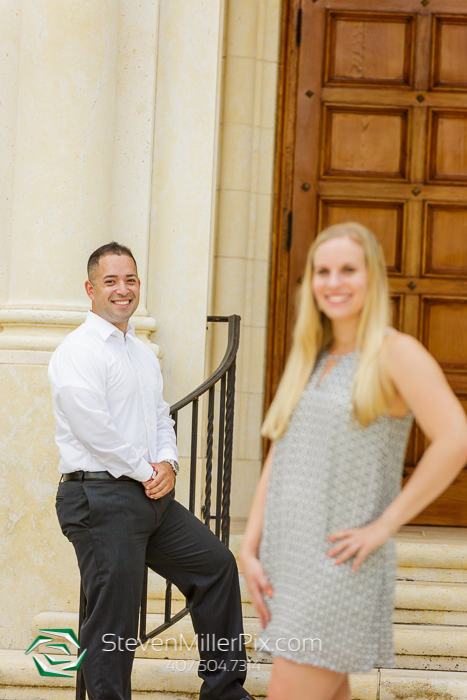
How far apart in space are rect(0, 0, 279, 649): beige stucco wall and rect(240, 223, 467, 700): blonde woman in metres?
2.45

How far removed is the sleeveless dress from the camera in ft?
5.81

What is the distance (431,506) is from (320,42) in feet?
9.78

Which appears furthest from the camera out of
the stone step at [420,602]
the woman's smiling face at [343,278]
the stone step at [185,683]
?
the stone step at [420,602]

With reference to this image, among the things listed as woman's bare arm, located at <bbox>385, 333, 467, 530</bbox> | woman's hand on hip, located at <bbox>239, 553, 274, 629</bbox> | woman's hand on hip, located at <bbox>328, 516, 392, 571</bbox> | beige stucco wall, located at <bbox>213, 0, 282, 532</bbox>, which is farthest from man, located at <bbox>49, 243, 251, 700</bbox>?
beige stucco wall, located at <bbox>213, 0, 282, 532</bbox>

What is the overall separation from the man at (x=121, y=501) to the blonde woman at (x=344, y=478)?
4.00 ft

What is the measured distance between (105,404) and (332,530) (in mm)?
1444

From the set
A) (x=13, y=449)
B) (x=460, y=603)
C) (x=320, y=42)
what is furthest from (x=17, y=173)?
(x=460, y=603)

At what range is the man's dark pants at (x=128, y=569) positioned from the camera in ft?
9.95

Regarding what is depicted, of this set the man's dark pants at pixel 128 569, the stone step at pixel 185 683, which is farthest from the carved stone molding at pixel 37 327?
the stone step at pixel 185 683

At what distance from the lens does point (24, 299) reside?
4.29m

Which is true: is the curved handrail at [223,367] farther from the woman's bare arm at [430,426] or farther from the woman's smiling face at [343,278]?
the woman's bare arm at [430,426]

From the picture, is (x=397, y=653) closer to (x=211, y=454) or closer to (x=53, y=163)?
(x=211, y=454)

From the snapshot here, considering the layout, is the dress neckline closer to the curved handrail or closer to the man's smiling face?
the man's smiling face

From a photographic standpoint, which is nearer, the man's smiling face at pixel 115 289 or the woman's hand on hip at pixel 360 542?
the woman's hand on hip at pixel 360 542
